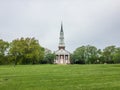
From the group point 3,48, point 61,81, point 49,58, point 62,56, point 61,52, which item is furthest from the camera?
point 61,52

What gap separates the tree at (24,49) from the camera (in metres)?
89.1

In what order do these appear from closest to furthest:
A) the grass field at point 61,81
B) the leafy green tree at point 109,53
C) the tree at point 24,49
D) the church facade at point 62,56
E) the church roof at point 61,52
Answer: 1. the grass field at point 61,81
2. the tree at point 24,49
3. the leafy green tree at point 109,53
4. the church facade at point 62,56
5. the church roof at point 61,52

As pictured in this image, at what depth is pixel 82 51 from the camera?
132m

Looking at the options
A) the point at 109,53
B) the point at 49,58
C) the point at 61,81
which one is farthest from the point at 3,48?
the point at 61,81

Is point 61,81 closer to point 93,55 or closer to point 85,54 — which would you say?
point 93,55

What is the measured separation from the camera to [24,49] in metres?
90.8

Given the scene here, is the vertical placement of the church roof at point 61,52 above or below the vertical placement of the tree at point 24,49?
above

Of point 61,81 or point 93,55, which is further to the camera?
point 93,55

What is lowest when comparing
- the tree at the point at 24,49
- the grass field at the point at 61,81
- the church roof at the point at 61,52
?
the grass field at the point at 61,81

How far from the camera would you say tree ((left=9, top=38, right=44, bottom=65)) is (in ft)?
292

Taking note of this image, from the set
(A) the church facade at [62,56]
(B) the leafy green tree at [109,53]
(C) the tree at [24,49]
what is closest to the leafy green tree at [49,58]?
(A) the church facade at [62,56]

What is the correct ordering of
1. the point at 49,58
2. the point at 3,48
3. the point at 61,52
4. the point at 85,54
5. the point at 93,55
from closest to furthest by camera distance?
the point at 3,48, the point at 93,55, the point at 85,54, the point at 49,58, the point at 61,52

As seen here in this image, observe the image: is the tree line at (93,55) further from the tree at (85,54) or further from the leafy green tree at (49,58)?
the leafy green tree at (49,58)

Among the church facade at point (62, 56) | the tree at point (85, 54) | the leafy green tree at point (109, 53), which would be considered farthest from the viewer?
the church facade at point (62, 56)
